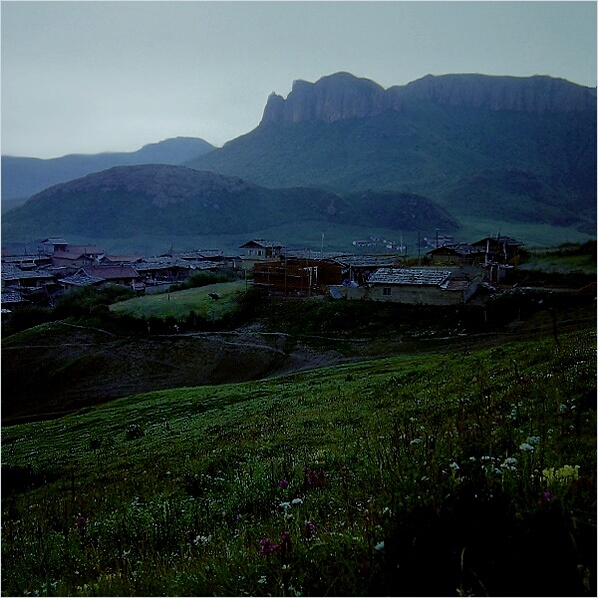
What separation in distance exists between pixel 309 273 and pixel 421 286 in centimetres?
667

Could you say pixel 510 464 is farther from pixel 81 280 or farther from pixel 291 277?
pixel 81 280

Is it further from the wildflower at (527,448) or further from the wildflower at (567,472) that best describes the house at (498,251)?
the wildflower at (567,472)

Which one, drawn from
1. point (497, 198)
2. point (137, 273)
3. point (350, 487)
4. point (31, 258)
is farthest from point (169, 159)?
point (350, 487)

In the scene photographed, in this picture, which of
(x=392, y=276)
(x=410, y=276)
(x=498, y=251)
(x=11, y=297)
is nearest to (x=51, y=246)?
(x=11, y=297)

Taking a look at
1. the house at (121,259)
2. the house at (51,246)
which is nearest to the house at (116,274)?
the house at (121,259)

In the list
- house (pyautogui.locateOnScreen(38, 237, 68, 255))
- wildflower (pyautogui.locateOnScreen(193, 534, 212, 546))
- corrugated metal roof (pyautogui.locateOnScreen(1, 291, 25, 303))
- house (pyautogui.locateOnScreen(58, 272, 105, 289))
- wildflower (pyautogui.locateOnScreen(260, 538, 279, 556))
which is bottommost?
corrugated metal roof (pyautogui.locateOnScreen(1, 291, 25, 303))

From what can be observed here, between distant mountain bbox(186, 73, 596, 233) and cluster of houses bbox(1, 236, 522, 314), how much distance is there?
14.3 ft

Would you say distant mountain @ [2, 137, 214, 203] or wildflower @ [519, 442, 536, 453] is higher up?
distant mountain @ [2, 137, 214, 203]

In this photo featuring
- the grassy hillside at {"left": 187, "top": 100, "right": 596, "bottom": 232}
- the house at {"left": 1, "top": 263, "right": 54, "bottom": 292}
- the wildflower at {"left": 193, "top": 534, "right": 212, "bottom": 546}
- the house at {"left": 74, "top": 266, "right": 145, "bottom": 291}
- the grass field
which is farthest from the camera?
the house at {"left": 74, "top": 266, "right": 145, "bottom": 291}

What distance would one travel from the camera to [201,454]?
7.37 metres

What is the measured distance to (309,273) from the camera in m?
34.0

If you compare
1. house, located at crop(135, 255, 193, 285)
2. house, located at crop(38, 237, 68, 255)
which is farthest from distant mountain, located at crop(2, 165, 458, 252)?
house, located at crop(135, 255, 193, 285)

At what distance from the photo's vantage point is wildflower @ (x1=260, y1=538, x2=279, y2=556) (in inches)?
141

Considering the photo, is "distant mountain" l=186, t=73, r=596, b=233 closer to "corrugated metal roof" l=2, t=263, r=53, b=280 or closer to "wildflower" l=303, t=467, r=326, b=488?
"wildflower" l=303, t=467, r=326, b=488
